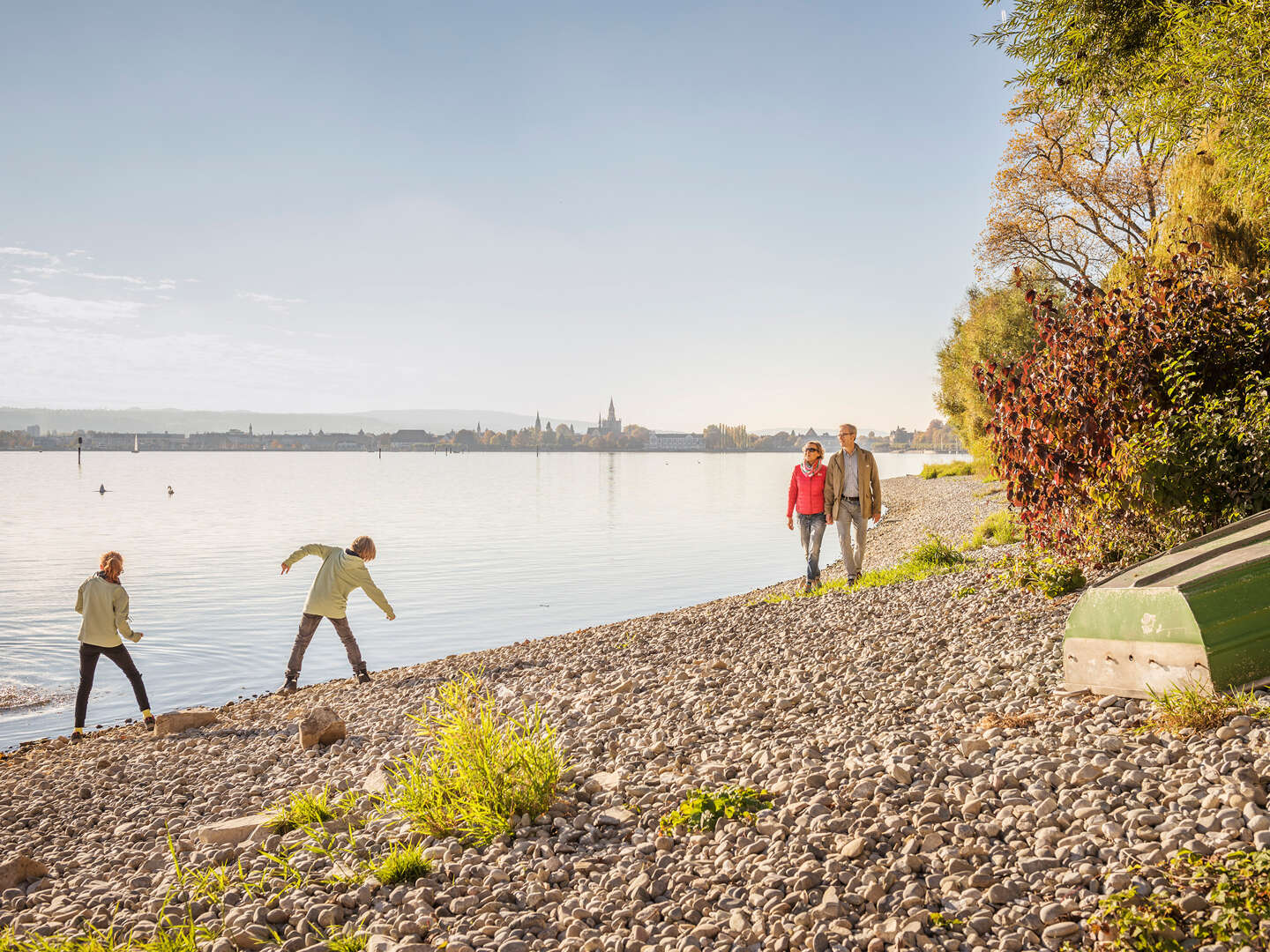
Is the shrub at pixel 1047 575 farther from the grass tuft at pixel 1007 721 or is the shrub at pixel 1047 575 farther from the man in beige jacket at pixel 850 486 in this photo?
the grass tuft at pixel 1007 721

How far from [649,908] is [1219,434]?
701cm

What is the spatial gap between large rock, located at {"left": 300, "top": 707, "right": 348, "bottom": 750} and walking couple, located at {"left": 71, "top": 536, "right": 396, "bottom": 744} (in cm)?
267

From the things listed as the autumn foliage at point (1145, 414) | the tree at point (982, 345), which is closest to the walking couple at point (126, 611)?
the autumn foliage at point (1145, 414)

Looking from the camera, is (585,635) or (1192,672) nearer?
(1192,672)

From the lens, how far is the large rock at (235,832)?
6181 millimetres

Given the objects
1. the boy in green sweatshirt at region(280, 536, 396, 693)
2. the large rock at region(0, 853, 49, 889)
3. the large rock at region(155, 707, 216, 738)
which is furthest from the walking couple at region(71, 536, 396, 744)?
the large rock at region(0, 853, 49, 889)

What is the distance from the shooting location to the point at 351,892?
16.1 ft

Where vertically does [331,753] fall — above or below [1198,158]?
below

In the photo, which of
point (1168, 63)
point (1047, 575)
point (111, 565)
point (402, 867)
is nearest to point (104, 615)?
point (111, 565)

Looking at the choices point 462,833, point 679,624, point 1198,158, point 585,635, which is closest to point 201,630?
point 585,635

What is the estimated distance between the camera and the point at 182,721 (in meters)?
11.3

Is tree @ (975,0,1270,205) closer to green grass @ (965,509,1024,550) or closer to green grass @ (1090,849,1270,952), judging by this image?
green grass @ (965,509,1024,550)

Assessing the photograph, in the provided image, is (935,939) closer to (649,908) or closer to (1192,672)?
(649,908)

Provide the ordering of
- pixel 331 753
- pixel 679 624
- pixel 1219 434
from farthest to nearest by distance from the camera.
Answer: pixel 679 624
pixel 331 753
pixel 1219 434
